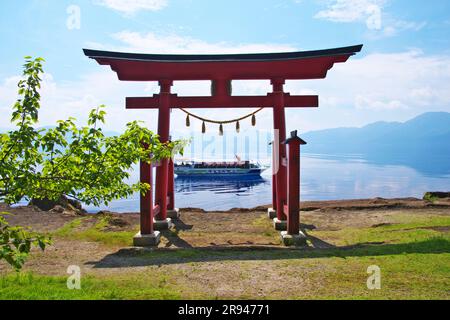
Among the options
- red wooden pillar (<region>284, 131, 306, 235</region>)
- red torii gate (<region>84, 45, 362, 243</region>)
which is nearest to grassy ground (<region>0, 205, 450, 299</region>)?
red wooden pillar (<region>284, 131, 306, 235</region>)

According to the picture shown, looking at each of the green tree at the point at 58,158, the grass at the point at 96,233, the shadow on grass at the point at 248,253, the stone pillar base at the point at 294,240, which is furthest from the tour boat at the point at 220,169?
the green tree at the point at 58,158

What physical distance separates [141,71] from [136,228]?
5.24m

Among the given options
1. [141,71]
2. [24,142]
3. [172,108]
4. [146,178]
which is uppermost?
[141,71]

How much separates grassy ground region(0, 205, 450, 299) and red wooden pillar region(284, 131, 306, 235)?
29.0 inches

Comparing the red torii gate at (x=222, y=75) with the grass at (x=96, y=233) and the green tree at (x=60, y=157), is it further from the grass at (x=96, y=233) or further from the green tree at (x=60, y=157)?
the green tree at (x=60, y=157)

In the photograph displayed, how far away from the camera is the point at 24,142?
3818mm

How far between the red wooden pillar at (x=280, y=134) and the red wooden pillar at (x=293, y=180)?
1808 mm

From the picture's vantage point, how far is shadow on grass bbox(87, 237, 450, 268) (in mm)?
7363

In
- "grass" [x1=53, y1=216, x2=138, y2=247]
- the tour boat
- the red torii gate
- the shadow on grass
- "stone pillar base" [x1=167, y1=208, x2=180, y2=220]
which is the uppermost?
the red torii gate

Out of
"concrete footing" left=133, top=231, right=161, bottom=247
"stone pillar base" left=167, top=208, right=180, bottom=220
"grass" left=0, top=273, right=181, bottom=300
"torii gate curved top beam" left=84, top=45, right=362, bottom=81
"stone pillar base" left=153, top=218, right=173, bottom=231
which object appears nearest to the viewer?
"grass" left=0, top=273, right=181, bottom=300

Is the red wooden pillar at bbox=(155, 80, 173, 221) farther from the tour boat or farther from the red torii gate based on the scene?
the tour boat

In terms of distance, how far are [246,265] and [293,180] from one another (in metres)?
2.99
